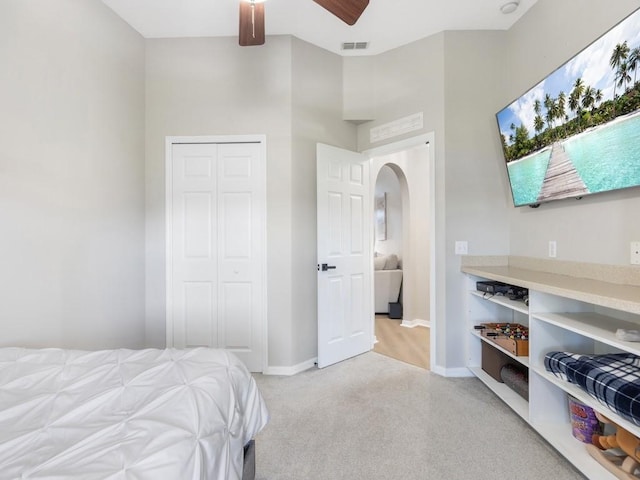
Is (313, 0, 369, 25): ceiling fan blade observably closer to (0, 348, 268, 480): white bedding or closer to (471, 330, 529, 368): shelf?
(0, 348, 268, 480): white bedding

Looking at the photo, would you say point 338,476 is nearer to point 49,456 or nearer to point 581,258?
point 49,456

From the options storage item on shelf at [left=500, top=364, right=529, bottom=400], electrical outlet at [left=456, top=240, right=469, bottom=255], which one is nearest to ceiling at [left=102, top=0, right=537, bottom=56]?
electrical outlet at [left=456, top=240, right=469, bottom=255]

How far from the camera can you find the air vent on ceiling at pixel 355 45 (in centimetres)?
309

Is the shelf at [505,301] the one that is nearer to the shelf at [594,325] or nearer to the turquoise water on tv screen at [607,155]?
the shelf at [594,325]

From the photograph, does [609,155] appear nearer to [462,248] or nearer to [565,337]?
A: [565,337]

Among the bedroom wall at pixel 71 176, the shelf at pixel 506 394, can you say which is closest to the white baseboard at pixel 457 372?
the shelf at pixel 506 394

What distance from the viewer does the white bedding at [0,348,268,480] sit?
2.46 feet

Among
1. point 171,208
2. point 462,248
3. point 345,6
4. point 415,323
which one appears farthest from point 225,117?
point 415,323

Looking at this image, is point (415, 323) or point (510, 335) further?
point (415, 323)

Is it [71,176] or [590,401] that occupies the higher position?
[71,176]

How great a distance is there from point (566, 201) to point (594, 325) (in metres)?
0.95

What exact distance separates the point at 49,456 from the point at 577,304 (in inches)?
92.0

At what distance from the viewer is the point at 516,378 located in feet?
7.37

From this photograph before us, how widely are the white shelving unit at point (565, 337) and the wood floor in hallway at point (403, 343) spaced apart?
1.01 m
